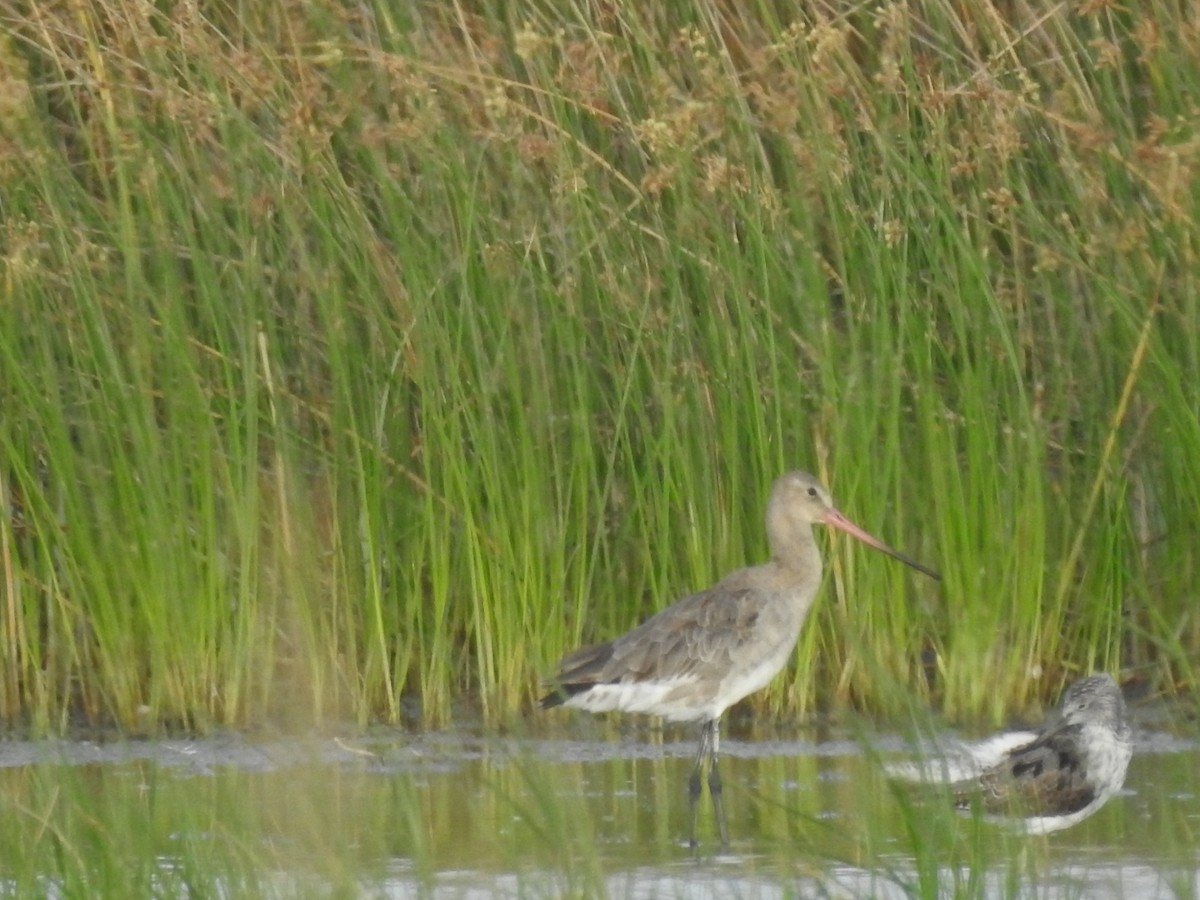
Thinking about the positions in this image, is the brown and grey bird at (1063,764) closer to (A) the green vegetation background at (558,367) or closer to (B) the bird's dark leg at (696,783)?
(B) the bird's dark leg at (696,783)

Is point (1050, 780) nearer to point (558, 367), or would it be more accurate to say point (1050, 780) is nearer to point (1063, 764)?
point (1063, 764)

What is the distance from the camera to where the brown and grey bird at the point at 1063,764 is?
573cm

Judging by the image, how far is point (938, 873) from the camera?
403cm

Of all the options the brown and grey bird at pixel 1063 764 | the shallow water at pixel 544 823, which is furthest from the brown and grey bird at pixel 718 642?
the brown and grey bird at pixel 1063 764

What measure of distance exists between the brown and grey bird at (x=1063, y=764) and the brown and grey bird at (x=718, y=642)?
84 cm

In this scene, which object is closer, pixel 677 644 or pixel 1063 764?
pixel 1063 764

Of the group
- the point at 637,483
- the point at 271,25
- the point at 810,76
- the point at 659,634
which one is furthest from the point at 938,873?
the point at 271,25

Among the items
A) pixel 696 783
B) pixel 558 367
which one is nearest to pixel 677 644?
pixel 696 783

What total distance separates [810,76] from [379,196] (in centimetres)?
143

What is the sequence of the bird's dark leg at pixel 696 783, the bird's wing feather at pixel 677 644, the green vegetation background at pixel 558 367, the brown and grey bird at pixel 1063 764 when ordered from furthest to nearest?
the green vegetation background at pixel 558 367, the bird's wing feather at pixel 677 644, the bird's dark leg at pixel 696 783, the brown and grey bird at pixel 1063 764

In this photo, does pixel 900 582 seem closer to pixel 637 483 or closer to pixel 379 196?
pixel 637 483

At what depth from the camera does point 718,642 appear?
6.67 m

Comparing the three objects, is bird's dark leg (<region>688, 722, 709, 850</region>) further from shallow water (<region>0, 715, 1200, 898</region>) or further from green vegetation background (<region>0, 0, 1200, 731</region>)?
green vegetation background (<region>0, 0, 1200, 731</region>)

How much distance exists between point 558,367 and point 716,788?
5.34 feet
